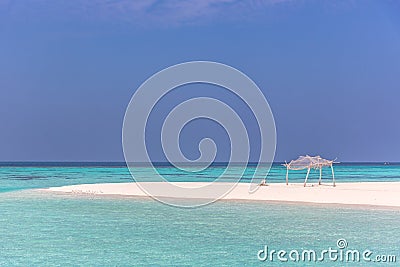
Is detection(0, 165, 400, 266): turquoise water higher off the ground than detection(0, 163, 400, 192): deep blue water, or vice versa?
detection(0, 163, 400, 192): deep blue water


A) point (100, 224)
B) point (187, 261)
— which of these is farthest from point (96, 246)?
point (100, 224)

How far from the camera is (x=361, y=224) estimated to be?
16625 mm

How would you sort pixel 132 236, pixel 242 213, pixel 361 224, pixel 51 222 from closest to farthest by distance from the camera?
pixel 132 236
pixel 361 224
pixel 51 222
pixel 242 213

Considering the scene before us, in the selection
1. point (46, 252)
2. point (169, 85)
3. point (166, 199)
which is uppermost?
point (169, 85)

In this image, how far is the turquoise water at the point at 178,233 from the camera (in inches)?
475

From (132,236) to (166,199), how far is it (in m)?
11.0

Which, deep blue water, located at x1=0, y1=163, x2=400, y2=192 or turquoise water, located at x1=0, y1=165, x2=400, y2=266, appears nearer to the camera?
turquoise water, located at x1=0, y1=165, x2=400, y2=266

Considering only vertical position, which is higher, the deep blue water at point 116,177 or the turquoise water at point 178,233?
the deep blue water at point 116,177

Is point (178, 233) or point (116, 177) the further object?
point (116, 177)

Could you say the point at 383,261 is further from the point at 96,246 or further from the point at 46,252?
the point at 46,252

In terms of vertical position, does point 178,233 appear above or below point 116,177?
below

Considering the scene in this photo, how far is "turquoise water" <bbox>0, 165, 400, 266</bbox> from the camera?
12057mm

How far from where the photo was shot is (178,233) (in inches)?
601

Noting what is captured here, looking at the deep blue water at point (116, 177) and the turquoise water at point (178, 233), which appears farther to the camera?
the deep blue water at point (116, 177)
